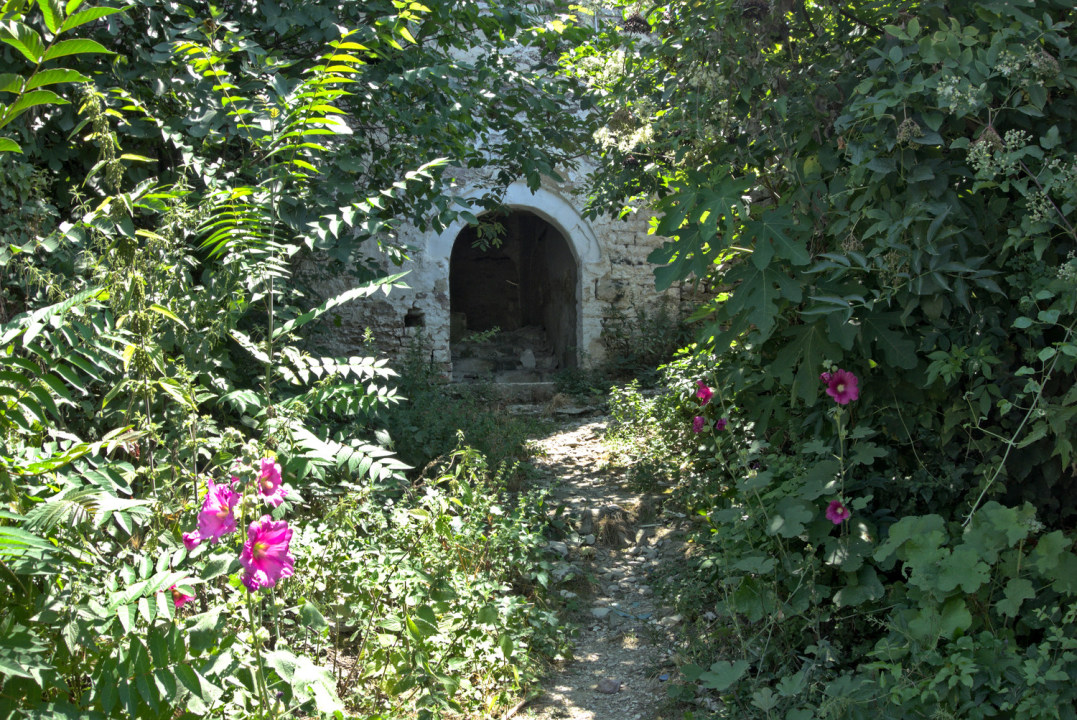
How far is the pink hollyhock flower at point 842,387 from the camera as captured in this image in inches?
94.8

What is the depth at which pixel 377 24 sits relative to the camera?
335cm

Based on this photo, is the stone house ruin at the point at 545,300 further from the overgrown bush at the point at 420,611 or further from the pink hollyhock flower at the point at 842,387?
the pink hollyhock flower at the point at 842,387

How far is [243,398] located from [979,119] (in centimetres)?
227

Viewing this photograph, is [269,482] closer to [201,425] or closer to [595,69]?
[201,425]

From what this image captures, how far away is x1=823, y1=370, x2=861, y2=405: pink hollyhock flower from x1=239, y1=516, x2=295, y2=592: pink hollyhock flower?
174 cm

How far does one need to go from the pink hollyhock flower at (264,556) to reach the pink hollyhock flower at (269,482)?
80 millimetres

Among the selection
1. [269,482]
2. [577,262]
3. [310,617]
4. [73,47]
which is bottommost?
[310,617]

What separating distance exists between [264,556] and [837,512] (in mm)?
1677

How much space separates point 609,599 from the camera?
11.0 ft

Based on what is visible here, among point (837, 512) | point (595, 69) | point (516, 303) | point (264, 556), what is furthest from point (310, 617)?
point (516, 303)

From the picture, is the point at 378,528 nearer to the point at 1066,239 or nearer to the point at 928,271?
the point at 928,271

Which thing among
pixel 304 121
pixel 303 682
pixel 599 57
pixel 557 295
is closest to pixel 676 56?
pixel 304 121

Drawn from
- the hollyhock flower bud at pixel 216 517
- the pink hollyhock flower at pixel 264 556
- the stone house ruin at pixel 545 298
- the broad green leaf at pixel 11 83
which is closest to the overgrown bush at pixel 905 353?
the pink hollyhock flower at pixel 264 556

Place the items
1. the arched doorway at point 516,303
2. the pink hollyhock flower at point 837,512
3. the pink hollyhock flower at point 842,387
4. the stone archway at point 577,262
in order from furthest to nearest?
1. the arched doorway at point 516,303
2. the stone archway at point 577,262
3. the pink hollyhock flower at point 842,387
4. the pink hollyhock flower at point 837,512
